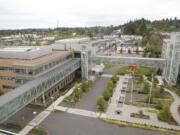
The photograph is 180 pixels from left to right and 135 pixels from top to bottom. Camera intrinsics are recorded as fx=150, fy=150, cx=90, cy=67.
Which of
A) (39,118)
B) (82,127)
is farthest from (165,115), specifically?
(39,118)

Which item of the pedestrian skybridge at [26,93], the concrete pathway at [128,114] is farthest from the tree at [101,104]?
the pedestrian skybridge at [26,93]

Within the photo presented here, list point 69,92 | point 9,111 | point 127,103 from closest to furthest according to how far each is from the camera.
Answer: point 9,111 < point 127,103 < point 69,92

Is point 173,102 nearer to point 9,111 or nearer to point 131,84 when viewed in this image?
point 131,84

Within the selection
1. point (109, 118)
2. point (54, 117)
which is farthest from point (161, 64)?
point (54, 117)

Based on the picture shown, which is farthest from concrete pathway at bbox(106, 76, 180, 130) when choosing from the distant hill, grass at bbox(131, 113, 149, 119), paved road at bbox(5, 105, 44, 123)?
the distant hill

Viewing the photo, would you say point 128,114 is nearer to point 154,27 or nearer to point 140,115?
point 140,115

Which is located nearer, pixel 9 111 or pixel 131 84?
pixel 9 111

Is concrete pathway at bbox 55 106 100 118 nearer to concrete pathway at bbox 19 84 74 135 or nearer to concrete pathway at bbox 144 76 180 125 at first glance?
concrete pathway at bbox 19 84 74 135
